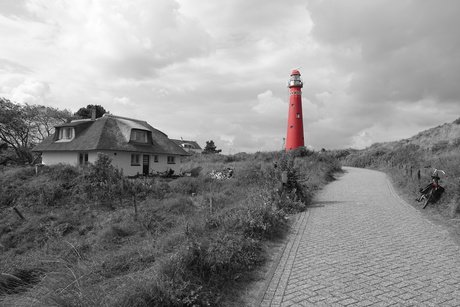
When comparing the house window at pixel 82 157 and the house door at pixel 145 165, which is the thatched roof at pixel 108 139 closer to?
the house window at pixel 82 157

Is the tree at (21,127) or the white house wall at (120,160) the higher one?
the tree at (21,127)

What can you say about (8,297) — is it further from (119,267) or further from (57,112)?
(57,112)

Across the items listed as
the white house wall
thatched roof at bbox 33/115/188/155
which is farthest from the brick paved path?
thatched roof at bbox 33/115/188/155

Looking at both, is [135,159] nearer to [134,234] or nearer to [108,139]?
[108,139]

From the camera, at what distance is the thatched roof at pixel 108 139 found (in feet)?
82.9

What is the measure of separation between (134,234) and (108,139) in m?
15.4

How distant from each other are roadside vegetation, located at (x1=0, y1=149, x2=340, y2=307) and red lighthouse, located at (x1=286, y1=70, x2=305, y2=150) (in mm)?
10561

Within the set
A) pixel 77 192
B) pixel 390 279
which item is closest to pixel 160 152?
pixel 77 192

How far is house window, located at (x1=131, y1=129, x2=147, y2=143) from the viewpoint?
88.4ft

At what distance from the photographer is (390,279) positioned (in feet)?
15.0

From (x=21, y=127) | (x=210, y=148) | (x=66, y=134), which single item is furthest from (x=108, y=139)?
(x=210, y=148)

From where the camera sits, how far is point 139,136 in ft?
90.4

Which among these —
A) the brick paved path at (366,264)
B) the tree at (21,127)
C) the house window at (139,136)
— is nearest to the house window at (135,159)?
the house window at (139,136)

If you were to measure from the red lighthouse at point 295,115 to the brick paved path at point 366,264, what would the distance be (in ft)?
81.8
